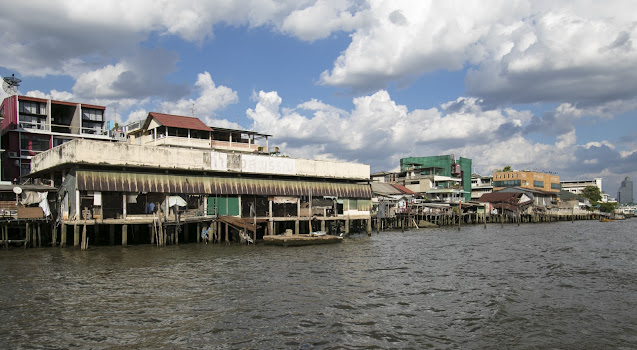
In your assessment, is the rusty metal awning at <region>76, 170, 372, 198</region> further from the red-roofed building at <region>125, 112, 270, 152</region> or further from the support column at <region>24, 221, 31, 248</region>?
the red-roofed building at <region>125, 112, 270, 152</region>

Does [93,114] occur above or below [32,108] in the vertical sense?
above

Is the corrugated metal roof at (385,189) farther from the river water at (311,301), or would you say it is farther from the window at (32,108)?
the window at (32,108)

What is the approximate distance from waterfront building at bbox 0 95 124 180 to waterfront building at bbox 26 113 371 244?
1118 centimetres

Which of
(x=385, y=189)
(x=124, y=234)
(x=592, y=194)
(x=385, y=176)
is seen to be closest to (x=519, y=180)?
(x=385, y=176)

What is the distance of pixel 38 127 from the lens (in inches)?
2172

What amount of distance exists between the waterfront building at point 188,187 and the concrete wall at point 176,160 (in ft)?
0.24

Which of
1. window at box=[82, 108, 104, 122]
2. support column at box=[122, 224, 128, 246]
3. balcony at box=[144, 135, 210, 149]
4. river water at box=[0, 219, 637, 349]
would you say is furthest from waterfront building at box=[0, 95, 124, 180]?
river water at box=[0, 219, 637, 349]

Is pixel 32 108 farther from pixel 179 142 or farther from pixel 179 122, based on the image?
pixel 179 142

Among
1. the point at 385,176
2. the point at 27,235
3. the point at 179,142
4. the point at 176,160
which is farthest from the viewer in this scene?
the point at 385,176

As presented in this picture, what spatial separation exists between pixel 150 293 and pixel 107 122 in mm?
49495

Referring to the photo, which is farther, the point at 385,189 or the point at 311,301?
the point at 385,189

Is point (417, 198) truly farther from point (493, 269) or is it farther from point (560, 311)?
point (560, 311)

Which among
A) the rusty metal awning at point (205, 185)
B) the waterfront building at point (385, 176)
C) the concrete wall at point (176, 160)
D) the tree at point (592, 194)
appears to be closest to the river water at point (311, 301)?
→ the rusty metal awning at point (205, 185)

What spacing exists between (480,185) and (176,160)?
91.0m
